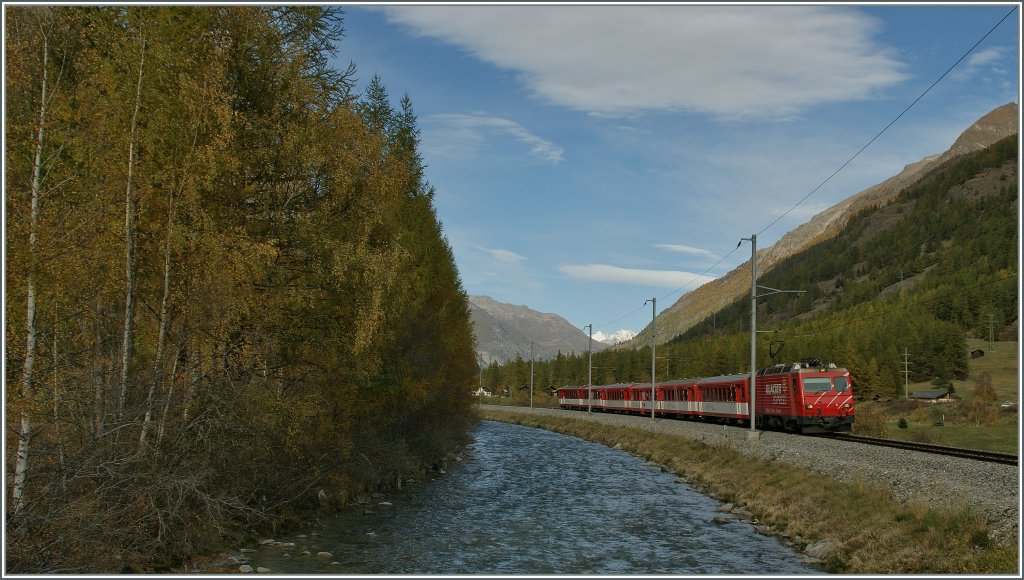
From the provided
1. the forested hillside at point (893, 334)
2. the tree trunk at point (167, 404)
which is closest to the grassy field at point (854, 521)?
the tree trunk at point (167, 404)

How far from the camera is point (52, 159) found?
1107 centimetres

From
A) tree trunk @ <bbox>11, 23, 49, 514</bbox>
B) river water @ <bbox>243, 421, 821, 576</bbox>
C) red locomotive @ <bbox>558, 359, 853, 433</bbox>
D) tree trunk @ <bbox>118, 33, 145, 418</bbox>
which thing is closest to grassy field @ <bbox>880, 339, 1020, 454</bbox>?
red locomotive @ <bbox>558, 359, 853, 433</bbox>

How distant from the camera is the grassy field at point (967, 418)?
41.2 m

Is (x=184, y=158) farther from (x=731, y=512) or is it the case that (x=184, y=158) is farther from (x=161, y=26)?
(x=731, y=512)

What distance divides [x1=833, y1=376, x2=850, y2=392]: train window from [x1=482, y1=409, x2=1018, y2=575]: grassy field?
1018 cm

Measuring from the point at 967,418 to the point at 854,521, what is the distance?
160 ft

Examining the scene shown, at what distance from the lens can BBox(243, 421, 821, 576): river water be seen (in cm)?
1491

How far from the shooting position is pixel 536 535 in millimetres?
18312

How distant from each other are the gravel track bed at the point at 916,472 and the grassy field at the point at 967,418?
4012 mm

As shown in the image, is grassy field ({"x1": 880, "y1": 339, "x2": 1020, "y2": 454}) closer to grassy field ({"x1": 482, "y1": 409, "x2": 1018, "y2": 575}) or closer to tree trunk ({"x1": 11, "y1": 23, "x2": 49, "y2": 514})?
grassy field ({"x1": 482, "y1": 409, "x2": 1018, "y2": 575})

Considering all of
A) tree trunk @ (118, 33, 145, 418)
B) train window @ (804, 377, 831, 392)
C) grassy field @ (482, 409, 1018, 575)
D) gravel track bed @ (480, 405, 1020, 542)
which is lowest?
grassy field @ (482, 409, 1018, 575)

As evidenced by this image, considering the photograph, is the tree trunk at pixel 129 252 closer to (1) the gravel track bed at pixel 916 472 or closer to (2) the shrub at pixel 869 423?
(1) the gravel track bed at pixel 916 472

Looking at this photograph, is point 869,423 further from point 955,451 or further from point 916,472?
point 916,472

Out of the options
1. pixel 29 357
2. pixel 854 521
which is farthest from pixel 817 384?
pixel 29 357
